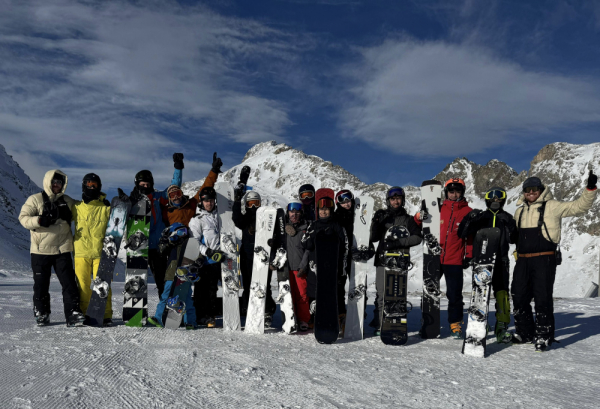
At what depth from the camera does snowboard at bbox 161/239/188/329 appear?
505 cm

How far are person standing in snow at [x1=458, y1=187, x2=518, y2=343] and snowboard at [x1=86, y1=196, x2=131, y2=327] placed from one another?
443 cm

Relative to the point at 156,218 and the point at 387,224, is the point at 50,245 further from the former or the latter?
the point at 387,224

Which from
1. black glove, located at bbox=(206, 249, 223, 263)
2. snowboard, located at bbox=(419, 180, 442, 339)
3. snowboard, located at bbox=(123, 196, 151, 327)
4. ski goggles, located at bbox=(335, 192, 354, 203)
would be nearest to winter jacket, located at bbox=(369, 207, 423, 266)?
snowboard, located at bbox=(419, 180, 442, 339)

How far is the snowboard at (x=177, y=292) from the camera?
505 centimetres

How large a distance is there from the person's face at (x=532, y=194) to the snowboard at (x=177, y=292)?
4351mm

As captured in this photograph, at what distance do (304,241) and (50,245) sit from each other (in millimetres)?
3201

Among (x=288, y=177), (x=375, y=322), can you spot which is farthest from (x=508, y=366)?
(x=288, y=177)

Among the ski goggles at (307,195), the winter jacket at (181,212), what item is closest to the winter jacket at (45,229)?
the winter jacket at (181,212)

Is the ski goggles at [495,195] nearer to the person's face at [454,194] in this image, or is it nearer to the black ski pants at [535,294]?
the person's face at [454,194]

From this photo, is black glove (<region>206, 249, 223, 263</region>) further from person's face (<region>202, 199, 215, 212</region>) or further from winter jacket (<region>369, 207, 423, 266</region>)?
winter jacket (<region>369, 207, 423, 266</region>)

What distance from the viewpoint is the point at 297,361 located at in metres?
3.81

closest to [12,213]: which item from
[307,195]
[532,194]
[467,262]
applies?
[307,195]

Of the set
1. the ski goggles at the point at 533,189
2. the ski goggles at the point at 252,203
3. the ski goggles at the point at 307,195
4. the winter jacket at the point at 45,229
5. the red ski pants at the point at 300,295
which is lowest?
the red ski pants at the point at 300,295

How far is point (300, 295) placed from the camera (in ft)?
17.0
